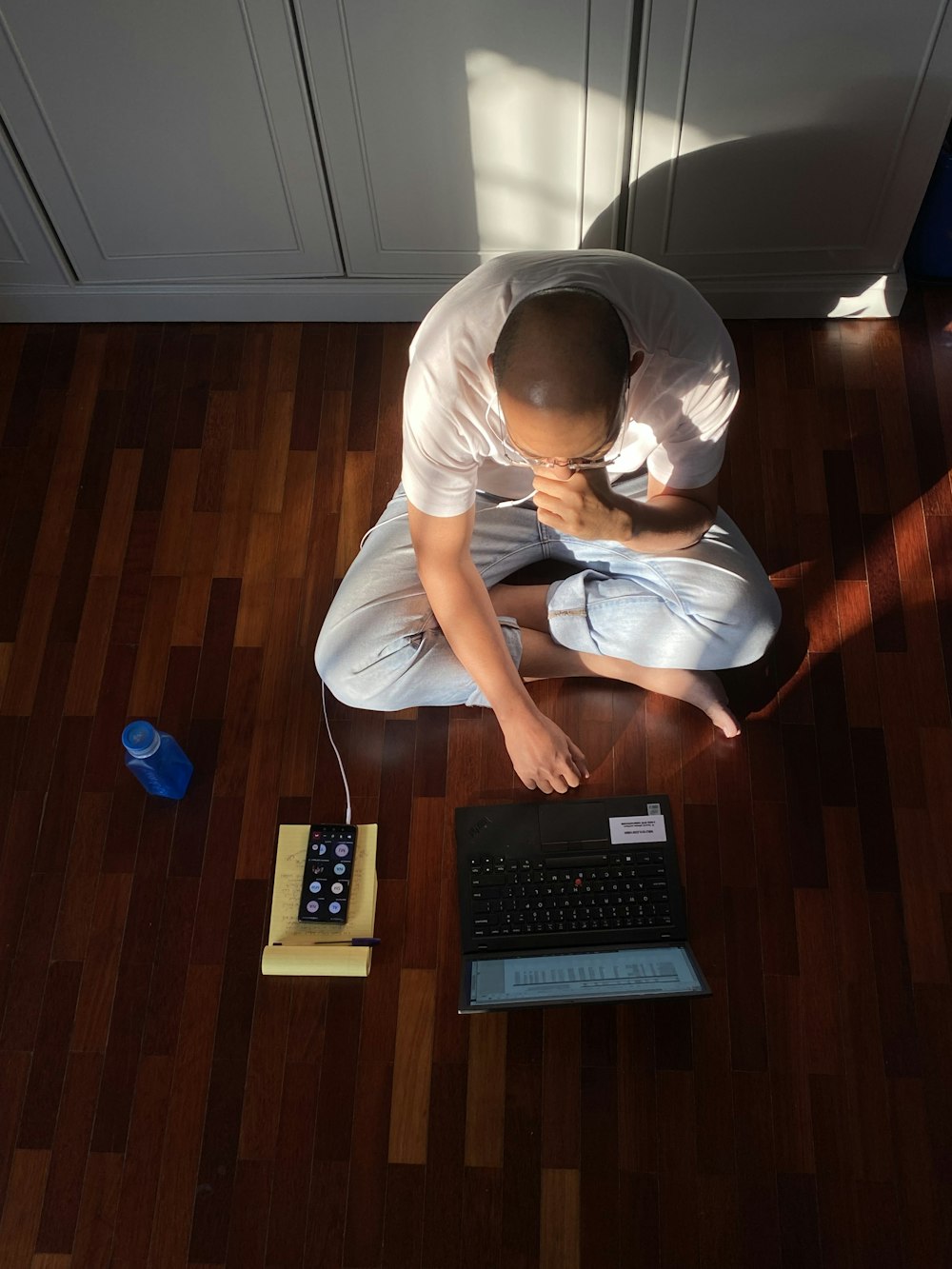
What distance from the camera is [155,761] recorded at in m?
1.89

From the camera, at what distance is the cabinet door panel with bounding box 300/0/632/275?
5.94 feet

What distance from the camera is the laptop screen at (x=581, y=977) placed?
1634mm

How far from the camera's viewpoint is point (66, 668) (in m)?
2.16

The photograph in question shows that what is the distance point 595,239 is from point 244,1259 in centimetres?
211

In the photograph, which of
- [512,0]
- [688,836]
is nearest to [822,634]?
[688,836]

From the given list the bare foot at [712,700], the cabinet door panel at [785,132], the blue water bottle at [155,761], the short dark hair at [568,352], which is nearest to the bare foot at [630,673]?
the bare foot at [712,700]

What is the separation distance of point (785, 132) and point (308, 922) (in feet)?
5.89

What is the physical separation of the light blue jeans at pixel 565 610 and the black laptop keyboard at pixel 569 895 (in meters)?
0.35

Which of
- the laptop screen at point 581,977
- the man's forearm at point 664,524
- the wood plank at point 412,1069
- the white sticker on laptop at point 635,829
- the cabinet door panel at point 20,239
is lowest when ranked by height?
the wood plank at point 412,1069

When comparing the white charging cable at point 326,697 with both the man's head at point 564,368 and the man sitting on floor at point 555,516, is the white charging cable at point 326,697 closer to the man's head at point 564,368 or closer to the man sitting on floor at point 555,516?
the man sitting on floor at point 555,516

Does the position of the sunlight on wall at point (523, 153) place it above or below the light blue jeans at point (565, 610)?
above

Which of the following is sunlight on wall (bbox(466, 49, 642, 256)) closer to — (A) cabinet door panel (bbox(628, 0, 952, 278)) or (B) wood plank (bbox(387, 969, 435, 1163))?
(A) cabinet door panel (bbox(628, 0, 952, 278))

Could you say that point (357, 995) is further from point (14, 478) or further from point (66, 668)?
point (14, 478)

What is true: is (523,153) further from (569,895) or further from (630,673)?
(569,895)
